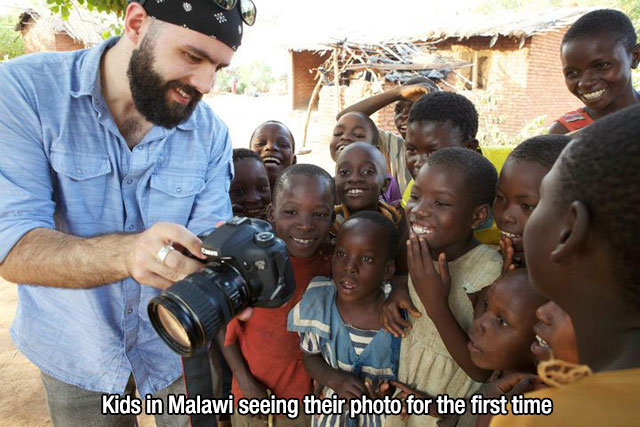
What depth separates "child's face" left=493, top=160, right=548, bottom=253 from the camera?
5.33 feet

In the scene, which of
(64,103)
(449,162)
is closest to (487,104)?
(449,162)

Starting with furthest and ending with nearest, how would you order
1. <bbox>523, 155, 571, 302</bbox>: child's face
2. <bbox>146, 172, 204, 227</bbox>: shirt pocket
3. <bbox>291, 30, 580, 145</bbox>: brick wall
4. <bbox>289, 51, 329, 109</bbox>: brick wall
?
<bbox>289, 51, 329, 109</bbox>: brick wall < <bbox>291, 30, 580, 145</bbox>: brick wall < <bbox>146, 172, 204, 227</bbox>: shirt pocket < <bbox>523, 155, 571, 302</bbox>: child's face

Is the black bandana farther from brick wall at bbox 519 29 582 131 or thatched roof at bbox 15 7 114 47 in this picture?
thatched roof at bbox 15 7 114 47

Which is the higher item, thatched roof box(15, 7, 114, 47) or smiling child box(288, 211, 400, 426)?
thatched roof box(15, 7, 114, 47)

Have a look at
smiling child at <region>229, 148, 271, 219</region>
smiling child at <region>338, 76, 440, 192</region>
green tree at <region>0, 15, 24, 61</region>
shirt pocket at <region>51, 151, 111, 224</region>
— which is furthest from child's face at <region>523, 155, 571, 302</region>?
green tree at <region>0, 15, 24, 61</region>

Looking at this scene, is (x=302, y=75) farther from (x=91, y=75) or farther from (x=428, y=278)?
(x=428, y=278)

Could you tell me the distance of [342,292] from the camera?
1.88 meters

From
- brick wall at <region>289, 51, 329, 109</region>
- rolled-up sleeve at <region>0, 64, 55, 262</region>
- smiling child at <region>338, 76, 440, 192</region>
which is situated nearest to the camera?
rolled-up sleeve at <region>0, 64, 55, 262</region>

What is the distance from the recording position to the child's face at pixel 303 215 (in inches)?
82.8

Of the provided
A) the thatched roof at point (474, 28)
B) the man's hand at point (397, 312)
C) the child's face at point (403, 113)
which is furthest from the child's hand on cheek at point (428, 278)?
the thatched roof at point (474, 28)

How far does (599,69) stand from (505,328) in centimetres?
185

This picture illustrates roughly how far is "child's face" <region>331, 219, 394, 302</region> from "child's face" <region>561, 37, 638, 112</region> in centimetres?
166

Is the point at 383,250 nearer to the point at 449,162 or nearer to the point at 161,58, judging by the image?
the point at 449,162

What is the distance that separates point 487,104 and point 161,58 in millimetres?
9040
